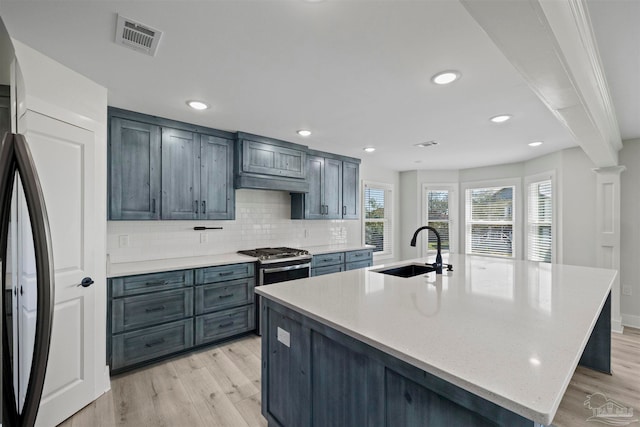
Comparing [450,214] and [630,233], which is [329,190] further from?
[630,233]

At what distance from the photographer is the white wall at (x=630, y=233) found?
3674 millimetres

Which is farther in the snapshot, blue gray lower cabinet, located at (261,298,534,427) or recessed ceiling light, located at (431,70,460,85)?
recessed ceiling light, located at (431,70,460,85)

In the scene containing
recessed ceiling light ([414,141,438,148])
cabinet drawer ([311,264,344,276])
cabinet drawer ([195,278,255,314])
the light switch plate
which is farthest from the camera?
cabinet drawer ([311,264,344,276])

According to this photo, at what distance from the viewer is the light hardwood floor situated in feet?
6.28

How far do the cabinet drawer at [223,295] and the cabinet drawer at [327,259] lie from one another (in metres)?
1.00

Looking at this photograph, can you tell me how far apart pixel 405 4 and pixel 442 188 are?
504 cm

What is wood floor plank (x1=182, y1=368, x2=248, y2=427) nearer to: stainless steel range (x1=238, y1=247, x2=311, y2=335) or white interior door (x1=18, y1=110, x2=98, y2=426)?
white interior door (x1=18, y1=110, x2=98, y2=426)

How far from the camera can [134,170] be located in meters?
2.74

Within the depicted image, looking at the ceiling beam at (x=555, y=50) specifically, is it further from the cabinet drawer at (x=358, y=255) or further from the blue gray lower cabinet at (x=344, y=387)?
the cabinet drawer at (x=358, y=255)

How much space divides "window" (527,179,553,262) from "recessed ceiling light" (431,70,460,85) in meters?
3.46

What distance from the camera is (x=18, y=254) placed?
0.85 metres

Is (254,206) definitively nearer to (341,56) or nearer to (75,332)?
(75,332)

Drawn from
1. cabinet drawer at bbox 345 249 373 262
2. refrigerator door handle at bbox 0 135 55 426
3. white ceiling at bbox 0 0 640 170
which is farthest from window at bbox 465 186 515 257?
refrigerator door handle at bbox 0 135 55 426

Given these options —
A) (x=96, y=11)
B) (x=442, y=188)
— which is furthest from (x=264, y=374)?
(x=442, y=188)
